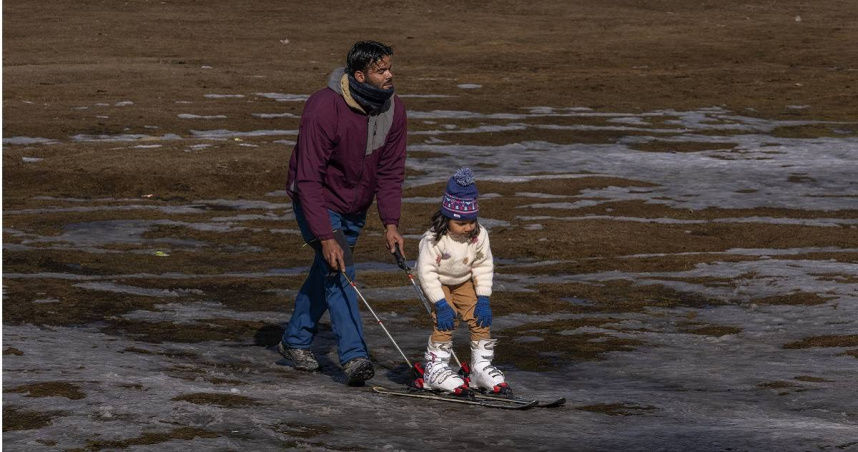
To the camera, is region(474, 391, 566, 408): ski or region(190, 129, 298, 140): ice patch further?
region(190, 129, 298, 140): ice patch

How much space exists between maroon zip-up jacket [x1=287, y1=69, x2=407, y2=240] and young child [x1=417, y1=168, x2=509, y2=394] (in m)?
Answer: 0.72

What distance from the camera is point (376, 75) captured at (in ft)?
28.8

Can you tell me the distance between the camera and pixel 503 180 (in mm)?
22391

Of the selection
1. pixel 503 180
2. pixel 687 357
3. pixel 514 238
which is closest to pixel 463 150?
pixel 503 180

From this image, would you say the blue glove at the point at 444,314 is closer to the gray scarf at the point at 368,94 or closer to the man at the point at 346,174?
the man at the point at 346,174

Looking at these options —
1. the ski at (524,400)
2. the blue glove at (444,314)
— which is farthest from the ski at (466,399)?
the blue glove at (444,314)

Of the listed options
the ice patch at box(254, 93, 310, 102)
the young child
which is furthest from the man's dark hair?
the ice patch at box(254, 93, 310, 102)

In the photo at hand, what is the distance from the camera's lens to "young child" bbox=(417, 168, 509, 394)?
8.53 meters

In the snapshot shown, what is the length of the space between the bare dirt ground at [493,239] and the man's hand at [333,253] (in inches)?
32.1

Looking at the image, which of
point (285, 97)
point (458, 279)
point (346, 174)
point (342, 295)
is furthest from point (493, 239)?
point (285, 97)

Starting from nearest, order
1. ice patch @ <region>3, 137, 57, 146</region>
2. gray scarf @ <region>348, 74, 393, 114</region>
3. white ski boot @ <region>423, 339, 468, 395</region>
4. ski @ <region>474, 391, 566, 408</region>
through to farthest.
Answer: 1. ski @ <region>474, 391, 566, 408</region>
2. white ski boot @ <region>423, 339, 468, 395</region>
3. gray scarf @ <region>348, 74, 393, 114</region>
4. ice patch @ <region>3, 137, 57, 146</region>

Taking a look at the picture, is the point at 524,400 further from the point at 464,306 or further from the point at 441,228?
the point at 441,228

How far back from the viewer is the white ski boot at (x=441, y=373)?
339 inches

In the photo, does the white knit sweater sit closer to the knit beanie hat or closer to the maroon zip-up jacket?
the knit beanie hat
